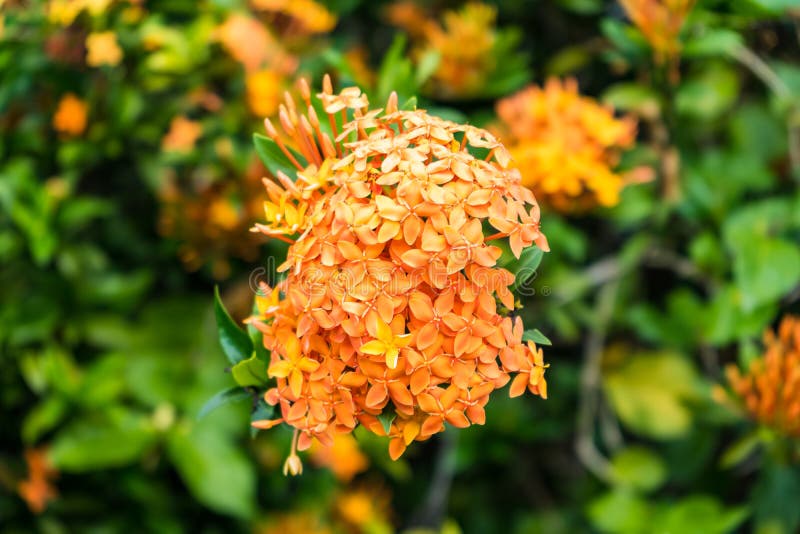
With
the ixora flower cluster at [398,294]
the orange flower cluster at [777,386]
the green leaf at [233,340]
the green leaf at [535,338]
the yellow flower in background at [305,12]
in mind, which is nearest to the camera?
the ixora flower cluster at [398,294]

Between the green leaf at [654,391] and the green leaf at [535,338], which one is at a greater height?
the green leaf at [535,338]

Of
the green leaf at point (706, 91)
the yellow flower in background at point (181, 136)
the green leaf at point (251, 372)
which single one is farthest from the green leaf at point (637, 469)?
the yellow flower in background at point (181, 136)

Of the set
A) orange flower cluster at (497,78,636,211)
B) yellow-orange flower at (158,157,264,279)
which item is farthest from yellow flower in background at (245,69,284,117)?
orange flower cluster at (497,78,636,211)

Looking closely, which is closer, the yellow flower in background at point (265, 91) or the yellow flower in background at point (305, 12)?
the yellow flower in background at point (265, 91)

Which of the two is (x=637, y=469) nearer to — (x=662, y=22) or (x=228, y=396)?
(x=662, y=22)

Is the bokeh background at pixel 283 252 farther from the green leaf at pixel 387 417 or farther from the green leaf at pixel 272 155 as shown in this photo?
the green leaf at pixel 387 417

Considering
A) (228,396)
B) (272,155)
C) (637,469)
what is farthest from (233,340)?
(637,469)

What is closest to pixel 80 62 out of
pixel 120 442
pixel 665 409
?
pixel 120 442
